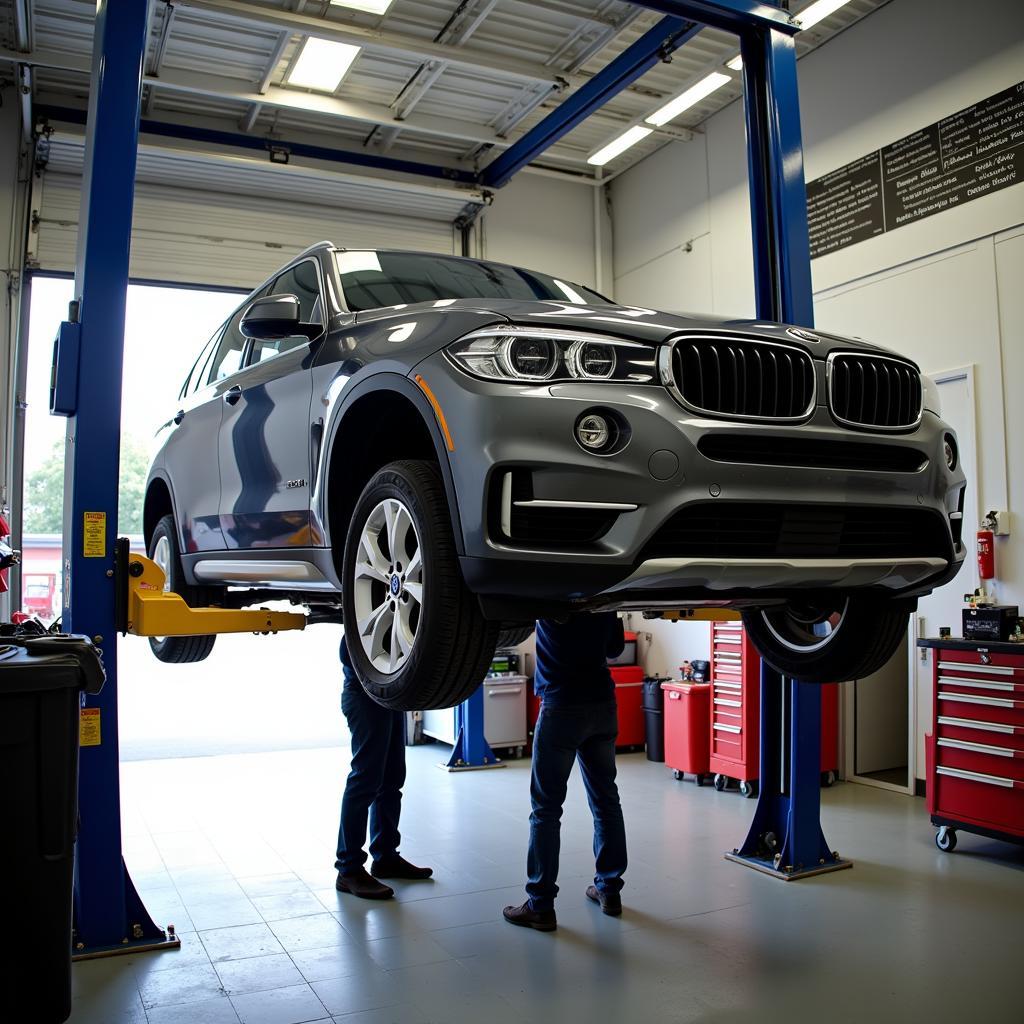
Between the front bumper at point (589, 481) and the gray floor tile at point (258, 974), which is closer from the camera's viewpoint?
the front bumper at point (589, 481)

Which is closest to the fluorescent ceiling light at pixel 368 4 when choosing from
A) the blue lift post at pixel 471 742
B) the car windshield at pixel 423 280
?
the car windshield at pixel 423 280

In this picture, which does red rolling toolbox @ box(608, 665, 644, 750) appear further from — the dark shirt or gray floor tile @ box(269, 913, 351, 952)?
gray floor tile @ box(269, 913, 351, 952)

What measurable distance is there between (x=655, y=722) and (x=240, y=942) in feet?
15.4

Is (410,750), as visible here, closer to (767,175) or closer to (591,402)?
(767,175)

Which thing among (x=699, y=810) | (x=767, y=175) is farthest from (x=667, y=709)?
(x=767, y=175)

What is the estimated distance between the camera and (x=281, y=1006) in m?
3.29

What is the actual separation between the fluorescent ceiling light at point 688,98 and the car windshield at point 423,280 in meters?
4.69

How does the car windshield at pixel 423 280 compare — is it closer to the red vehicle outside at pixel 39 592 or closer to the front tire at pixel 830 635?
the front tire at pixel 830 635

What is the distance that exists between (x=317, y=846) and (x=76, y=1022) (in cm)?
222

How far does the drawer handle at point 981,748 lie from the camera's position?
4.94 m

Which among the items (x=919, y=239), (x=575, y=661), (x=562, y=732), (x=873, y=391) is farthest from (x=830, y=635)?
(x=919, y=239)

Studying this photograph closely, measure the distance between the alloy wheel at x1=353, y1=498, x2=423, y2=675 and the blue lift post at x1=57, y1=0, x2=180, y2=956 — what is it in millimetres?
1576

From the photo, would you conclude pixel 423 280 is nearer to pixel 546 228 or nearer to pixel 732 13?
pixel 732 13

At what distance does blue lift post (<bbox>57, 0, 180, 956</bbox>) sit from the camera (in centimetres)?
370
